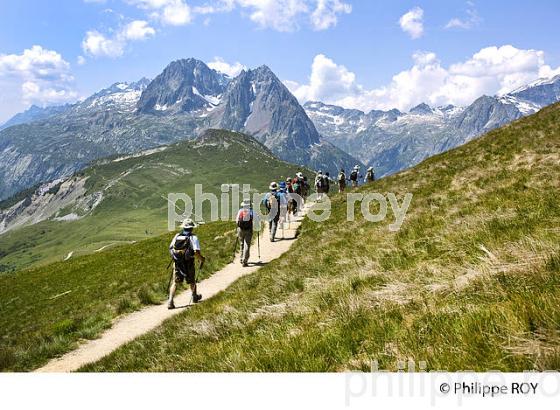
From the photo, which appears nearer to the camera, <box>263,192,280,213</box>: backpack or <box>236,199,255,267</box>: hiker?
<box>236,199,255,267</box>: hiker

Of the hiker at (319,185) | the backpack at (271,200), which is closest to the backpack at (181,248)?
the backpack at (271,200)

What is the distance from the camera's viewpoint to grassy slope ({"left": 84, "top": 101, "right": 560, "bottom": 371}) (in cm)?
375

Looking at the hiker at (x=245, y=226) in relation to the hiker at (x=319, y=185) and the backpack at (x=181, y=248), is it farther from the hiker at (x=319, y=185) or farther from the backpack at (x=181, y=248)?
the hiker at (x=319, y=185)

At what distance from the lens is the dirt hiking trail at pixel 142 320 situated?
1279cm

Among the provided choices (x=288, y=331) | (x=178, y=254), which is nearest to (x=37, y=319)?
(x=178, y=254)

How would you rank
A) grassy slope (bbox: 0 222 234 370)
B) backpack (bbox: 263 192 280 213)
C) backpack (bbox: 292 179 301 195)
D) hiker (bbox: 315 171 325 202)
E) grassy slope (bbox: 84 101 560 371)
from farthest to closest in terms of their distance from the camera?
1. hiker (bbox: 315 171 325 202)
2. backpack (bbox: 292 179 301 195)
3. backpack (bbox: 263 192 280 213)
4. grassy slope (bbox: 0 222 234 370)
5. grassy slope (bbox: 84 101 560 371)

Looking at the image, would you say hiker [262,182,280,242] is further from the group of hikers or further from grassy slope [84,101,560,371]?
grassy slope [84,101,560,371]

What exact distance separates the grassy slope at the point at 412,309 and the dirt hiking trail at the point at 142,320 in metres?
3.24

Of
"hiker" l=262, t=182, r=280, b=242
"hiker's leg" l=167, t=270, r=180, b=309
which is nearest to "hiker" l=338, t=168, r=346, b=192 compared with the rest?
"hiker" l=262, t=182, r=280, b=242

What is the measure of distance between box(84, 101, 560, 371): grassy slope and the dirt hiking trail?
Answer: 3.24m

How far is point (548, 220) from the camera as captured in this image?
8312 mm

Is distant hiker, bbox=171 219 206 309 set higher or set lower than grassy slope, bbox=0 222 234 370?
higher
